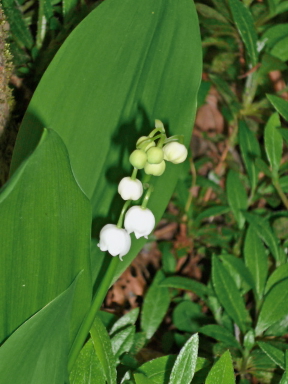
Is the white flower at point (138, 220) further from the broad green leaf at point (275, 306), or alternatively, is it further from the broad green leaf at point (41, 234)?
the broad green leaf at point (275, 306)

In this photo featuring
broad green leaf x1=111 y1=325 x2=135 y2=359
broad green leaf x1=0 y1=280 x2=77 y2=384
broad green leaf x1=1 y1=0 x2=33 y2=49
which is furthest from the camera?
broad green leaf x1=1 y1=0 x2=33 y2=49

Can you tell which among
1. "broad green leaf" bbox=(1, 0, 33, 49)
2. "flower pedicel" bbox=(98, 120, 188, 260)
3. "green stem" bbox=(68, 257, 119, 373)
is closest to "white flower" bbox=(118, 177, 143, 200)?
"flower pedicel" bbox=(98, 120, 188, 260)

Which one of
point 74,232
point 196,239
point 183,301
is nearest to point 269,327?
point 183,301

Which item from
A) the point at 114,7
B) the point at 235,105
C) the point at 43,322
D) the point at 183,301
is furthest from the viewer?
the point at 235,105

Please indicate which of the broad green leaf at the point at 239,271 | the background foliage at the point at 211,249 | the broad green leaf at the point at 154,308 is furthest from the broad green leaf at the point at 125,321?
the broad green leaf at the point at 239,271

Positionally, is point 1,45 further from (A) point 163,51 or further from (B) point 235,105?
(B) point 235,105

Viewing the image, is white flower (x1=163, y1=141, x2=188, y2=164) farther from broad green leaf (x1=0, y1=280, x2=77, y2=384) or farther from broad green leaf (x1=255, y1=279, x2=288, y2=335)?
broad green leaf (x1=255, y1=279, x2=288, y2=335)
